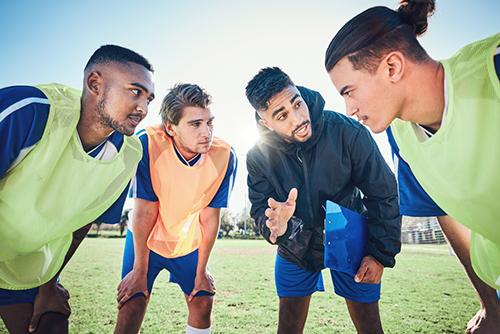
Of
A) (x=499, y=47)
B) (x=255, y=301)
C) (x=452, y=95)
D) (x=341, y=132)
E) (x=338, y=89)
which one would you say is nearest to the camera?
(x=499, y=47)

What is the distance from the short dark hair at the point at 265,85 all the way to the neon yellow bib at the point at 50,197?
134 cm

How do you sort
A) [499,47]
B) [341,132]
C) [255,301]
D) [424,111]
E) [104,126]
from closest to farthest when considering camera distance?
1. [499,47]
2. [424,111]
3. [104,126]
4. [341,132]
5. [255,301]

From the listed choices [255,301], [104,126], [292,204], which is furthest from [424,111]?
[255,301]

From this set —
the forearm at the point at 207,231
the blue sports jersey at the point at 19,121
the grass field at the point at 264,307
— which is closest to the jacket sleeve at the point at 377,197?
the forearm at the point at 207,231

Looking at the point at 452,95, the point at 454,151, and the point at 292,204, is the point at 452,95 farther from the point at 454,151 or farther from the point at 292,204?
the point at 292,204

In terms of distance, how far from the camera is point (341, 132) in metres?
2.75

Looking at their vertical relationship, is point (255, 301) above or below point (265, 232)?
below

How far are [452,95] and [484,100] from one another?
0.14m

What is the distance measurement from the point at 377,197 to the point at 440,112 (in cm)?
92

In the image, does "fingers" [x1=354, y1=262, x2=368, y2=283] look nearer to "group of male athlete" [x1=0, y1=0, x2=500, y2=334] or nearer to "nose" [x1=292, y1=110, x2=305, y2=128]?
"group of male athlete" [x1=0, y1=0, x2=500, y2=334]

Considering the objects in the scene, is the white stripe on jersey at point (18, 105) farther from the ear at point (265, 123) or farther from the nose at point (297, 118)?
the nose at point (297, 118)

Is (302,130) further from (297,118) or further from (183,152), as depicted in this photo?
(183,152)

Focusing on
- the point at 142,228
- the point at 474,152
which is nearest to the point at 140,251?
the point at 142,228

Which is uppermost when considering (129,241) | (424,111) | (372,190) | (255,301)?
(424,111)
